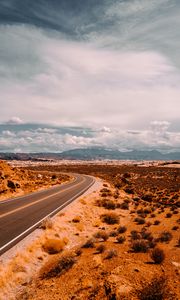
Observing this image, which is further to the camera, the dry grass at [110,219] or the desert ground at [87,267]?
the dry grass at [110,219]

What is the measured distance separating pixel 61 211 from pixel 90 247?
8.95m

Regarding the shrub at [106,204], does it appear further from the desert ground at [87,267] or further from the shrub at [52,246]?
the shrub at [52,246]

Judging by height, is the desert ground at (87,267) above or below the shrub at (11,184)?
below

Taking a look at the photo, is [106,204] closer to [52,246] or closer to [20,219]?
[20,219]

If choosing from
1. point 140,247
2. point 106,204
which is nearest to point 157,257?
point 140,247

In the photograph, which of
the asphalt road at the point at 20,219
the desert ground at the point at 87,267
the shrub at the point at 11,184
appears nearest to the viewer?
the desert ground at the point at 87,267

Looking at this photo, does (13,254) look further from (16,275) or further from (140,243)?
(140,243)

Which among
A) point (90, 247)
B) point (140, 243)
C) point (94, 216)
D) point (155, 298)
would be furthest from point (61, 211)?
point (155, 298)

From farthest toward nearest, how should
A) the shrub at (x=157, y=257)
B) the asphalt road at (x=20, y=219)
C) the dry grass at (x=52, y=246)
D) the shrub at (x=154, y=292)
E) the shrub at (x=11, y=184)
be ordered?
the shrub at (x=11, y=184)
the asphalt road at (x=20, y=219)
the dry grass at (x=52, y=246)
the shrub at (x=157, y=257)
the shrub at (x=154, y=292)

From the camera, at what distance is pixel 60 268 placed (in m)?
11.4

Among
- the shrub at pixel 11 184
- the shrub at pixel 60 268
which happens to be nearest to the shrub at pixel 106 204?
the shrub at pixel 11 184

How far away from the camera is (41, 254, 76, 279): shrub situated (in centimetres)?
1106

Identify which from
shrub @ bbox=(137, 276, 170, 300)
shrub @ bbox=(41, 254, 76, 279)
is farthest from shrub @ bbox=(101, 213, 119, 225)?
shrub @ bbox=(137, 276, 170, 300)

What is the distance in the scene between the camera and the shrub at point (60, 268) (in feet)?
36.3
